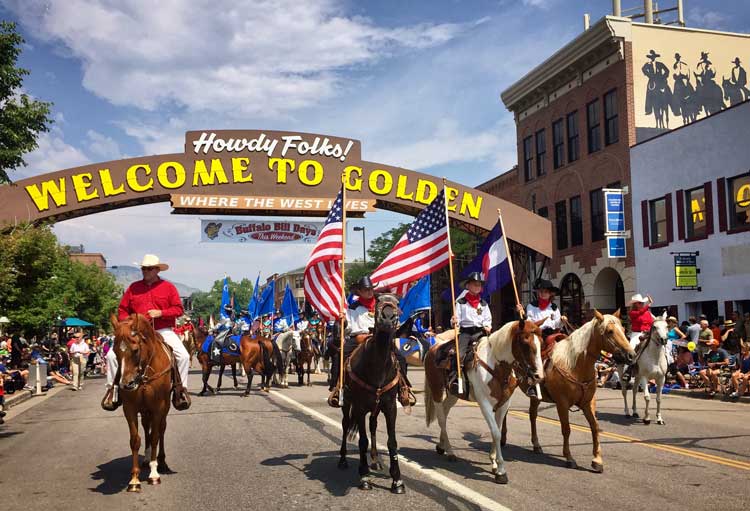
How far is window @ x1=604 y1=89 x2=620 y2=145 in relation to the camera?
3241cm

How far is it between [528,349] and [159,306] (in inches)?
188

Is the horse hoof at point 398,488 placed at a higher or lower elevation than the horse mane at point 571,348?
lower

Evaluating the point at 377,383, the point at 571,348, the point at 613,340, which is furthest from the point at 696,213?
the point at 377,383

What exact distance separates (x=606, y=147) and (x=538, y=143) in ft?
21.2

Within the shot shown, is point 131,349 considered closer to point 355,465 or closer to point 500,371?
point 355,465

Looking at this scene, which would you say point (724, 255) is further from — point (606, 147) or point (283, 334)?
point (283, 334)

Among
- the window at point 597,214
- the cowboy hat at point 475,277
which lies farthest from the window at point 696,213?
the cowboy hat at point 475,277

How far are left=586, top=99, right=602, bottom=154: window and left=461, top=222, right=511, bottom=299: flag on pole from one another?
24.8m

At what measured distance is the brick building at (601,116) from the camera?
31641 millimetres

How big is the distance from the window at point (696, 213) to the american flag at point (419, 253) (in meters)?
19.3

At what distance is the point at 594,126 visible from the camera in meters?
34.0

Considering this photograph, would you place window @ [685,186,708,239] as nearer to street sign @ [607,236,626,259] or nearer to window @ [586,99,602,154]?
street sign @ [607,236,626,259]

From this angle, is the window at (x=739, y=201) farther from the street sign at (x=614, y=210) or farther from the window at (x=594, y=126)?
the window at (x=594, y=126)

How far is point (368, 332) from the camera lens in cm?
977
